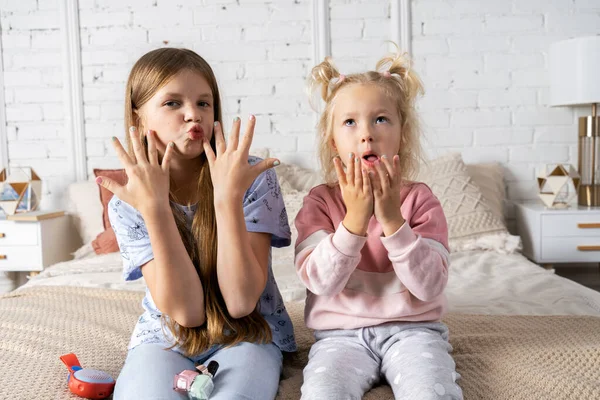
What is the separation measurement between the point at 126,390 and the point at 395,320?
0.50m

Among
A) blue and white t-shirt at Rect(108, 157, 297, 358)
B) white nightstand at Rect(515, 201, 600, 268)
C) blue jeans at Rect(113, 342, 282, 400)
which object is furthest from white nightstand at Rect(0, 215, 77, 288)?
white nightstand at Rect(515, 201, 600, 268)

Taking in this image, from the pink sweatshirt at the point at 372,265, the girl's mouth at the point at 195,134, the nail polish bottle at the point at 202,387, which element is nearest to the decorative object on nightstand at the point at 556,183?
the pink sweatshirt at the point at 372,265

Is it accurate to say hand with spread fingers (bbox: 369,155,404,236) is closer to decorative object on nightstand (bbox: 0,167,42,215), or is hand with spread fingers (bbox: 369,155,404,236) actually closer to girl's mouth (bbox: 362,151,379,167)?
girl's mouth (bbox: 362,151,379,167)

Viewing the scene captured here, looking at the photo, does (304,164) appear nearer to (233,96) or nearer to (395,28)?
(233,96)

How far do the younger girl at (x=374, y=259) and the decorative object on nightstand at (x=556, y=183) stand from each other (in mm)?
1529

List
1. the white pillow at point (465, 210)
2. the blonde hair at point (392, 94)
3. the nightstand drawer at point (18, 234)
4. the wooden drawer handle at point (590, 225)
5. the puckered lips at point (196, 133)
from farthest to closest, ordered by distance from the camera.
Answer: the nightstand drawer at point (18, 234) → the wooden drawer handle at point (590, 225) → the white pillow at point (465, 210) → the blonde hair at point (392, 94) → the puckered lips at point (196, 133)

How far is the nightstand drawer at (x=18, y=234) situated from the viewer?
2.66 meters

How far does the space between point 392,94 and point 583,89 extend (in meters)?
1.71

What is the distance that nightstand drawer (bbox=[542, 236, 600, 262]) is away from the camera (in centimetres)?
252

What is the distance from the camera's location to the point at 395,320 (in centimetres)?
113

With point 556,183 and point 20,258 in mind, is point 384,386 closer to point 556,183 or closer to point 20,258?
point 556,183

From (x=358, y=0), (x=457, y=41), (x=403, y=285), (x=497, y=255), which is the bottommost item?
(x=497, y=255)

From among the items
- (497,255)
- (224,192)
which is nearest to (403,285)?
(224,192)

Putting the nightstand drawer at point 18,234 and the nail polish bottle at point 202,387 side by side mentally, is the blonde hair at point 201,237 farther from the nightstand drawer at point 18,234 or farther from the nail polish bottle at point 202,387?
the nightstand drawer at point 18,234
